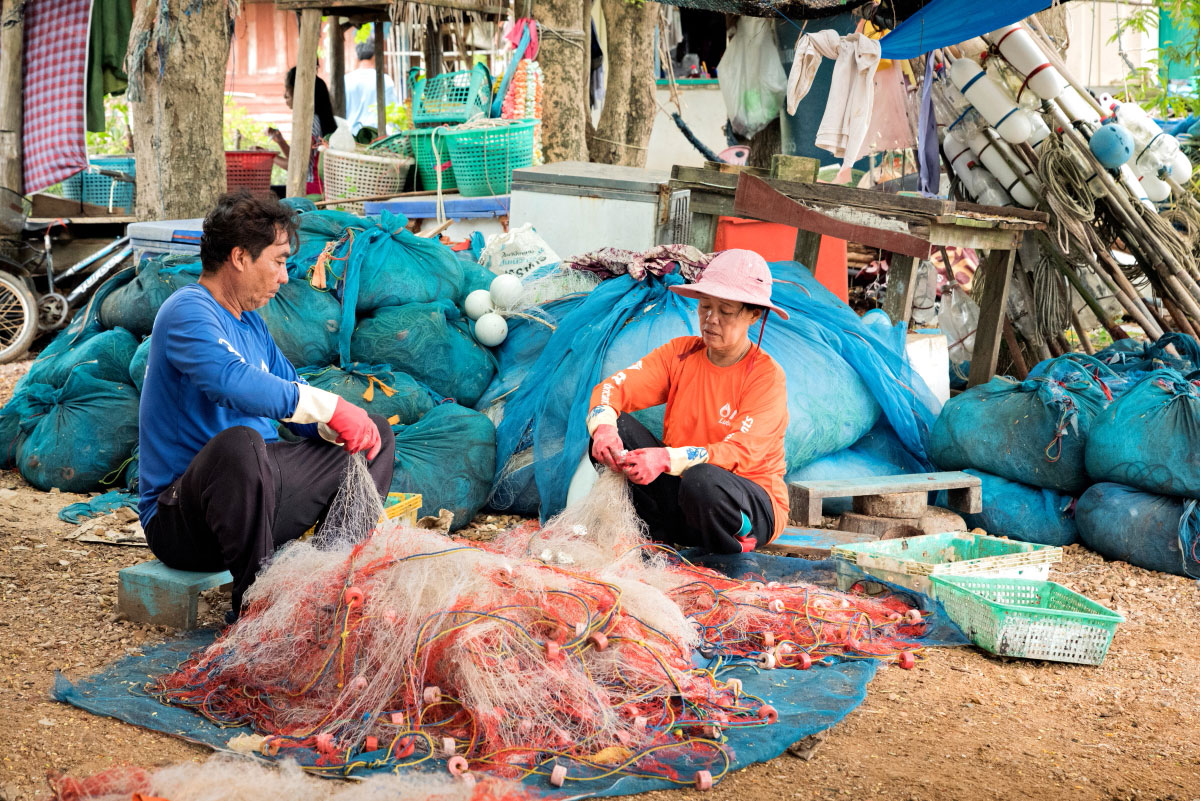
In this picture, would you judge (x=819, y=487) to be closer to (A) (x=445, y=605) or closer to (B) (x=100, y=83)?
(A) (x=445, y=605)

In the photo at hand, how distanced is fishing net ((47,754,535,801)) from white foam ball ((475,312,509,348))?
3.24 m

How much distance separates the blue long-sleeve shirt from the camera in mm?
3027

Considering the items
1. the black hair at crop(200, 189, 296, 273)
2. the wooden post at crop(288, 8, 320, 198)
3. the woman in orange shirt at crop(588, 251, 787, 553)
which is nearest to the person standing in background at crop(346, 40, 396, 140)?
the wooden post at crop(288, 8, 320, 198)

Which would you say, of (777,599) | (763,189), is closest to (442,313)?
(763,189)

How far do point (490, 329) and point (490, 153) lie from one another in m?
2.89

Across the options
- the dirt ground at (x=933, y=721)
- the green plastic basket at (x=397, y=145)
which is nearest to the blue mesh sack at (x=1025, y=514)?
the dirt ground at (x=933, y=721)

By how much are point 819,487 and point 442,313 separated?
2023 mm

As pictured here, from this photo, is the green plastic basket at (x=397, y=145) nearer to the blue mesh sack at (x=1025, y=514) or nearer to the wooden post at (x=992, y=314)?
the wooden post at (x=992, y=314)

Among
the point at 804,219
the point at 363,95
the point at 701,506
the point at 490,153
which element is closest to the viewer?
the point at 701,506

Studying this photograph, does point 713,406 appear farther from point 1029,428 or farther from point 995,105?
point 995,105

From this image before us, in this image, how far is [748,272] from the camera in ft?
12.3

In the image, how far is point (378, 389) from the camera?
194 inches

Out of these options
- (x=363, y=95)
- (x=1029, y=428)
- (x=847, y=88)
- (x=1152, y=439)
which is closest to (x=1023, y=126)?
(x=847, y=88)

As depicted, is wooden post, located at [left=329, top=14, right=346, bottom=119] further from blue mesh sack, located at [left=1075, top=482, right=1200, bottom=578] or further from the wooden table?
blue mesh sack, located at [left=1075, top=482, right=1200, bottom=578]
